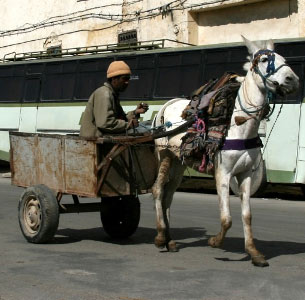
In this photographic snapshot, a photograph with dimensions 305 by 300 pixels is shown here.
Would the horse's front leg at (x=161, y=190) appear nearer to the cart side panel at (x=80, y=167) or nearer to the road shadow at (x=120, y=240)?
the road shadow at (x=120, y=240)

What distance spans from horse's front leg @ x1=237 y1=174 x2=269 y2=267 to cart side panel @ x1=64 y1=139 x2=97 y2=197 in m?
1.72

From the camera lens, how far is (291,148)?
1647 centimetres

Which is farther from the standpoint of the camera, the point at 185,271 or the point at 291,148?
the point at 291,148

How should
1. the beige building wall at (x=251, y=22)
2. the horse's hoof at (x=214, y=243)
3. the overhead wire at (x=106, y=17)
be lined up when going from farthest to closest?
the overhead wire at (x=106, y=17) < the beige building wall at (x=251, y=22) < the horse's hoof at (x=214, y=243)

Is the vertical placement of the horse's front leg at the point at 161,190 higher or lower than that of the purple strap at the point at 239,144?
lower

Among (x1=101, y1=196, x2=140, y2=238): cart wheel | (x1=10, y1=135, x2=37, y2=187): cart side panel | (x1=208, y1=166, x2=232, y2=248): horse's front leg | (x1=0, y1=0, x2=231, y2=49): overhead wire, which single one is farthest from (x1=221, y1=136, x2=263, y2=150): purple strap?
(x1=0, y1=0, x2=231, y2=49): overhead wire

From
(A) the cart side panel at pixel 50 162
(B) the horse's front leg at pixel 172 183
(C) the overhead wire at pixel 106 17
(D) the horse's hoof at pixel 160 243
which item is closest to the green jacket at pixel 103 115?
(A) the cart side panel at pixel 50 162

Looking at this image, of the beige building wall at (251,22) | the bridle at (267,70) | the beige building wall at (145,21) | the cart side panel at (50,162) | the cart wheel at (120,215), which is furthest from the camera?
the beige building wall at (145,21)

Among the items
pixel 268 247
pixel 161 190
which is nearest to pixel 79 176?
pixel 161 190

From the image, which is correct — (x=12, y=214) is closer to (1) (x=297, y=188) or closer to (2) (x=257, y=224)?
(2) (x=257, y=224)

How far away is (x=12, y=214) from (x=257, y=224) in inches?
154

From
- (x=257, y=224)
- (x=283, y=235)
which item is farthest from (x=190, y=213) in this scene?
(x=283, y=235)

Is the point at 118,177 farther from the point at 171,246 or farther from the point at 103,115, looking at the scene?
the point at 171,246

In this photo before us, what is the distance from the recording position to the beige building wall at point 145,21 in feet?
74.5
